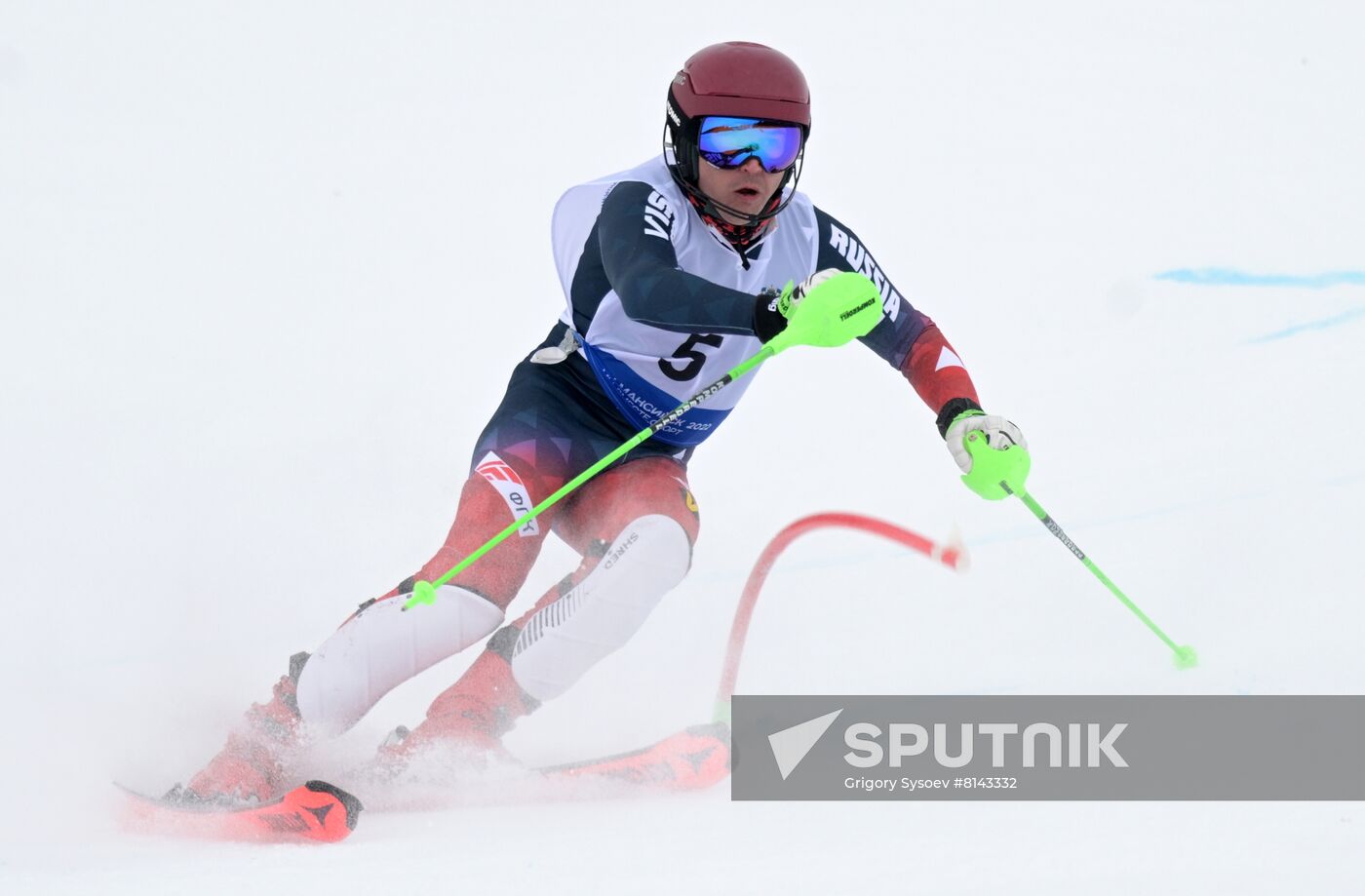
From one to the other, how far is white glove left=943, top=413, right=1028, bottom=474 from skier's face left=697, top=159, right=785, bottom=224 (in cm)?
70

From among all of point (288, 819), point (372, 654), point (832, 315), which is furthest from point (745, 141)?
point (288, 819)

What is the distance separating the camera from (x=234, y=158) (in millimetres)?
8180

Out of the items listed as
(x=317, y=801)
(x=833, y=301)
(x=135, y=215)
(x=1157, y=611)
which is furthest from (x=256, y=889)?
(x=135, y=215)

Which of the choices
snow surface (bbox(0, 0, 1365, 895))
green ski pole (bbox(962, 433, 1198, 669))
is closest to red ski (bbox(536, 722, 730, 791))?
snow surface (bbox(0, 0, 1365, 895))

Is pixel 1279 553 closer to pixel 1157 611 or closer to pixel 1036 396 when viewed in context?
pixel 1157 611

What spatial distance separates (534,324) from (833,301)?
4318 mm

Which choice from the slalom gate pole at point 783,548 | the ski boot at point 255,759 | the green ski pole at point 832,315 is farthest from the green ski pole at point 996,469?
the ski boot at point 255,759

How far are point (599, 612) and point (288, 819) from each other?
79 cm

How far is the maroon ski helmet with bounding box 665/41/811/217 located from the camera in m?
3.26

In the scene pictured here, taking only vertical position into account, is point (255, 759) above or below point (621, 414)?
below

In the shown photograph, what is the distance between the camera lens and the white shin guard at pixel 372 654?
320cm

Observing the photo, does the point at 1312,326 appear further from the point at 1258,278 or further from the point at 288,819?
the point at 288,819

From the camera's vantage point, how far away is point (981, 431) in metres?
3.27

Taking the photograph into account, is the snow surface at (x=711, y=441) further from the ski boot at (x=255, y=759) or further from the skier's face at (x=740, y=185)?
the skier's face at (x=740, y=185)
